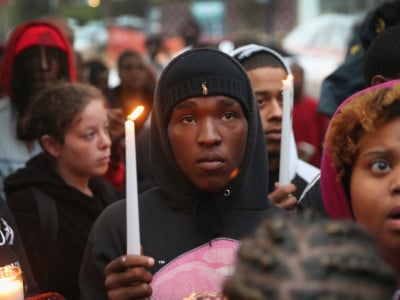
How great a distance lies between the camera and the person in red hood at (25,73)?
174 inches

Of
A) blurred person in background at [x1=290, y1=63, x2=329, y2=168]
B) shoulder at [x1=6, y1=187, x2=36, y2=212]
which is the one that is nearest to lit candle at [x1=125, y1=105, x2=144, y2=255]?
shoulder at [x1=6, y1=187, x2=36, y2=212]

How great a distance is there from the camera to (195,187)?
2143 mm

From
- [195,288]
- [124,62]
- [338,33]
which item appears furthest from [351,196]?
[338,33]

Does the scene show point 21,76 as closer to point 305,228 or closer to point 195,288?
point 195,288

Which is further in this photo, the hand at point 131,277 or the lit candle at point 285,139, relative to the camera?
the lit candle at point 285,139

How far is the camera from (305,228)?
2.81ft

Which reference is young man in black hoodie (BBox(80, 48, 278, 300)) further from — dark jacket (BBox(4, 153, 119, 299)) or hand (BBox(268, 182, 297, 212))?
dark jacket (BBox(4, 153, 119, 299))

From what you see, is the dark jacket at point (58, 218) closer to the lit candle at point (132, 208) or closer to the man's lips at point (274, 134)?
the man's lips at point (274, 134)

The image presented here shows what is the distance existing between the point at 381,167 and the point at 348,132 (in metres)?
0.13

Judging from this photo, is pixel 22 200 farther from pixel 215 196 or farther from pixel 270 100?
pixel 215 196

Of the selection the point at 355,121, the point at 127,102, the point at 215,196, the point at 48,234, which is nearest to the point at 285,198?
the point at 215,196

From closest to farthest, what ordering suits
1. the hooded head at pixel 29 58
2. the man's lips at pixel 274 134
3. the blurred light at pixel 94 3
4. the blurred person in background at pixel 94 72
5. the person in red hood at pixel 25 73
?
the man's lips at pixel 274 134, the person in red hood at pixel 25 73, the hooded head at pixel 29 58, the blurred person in background at pixel 94 72, the blurred light at pixel 94 3

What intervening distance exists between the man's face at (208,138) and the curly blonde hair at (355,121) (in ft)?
1.44

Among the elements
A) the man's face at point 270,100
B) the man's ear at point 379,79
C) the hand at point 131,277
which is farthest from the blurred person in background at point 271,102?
the hand at point 131,277
